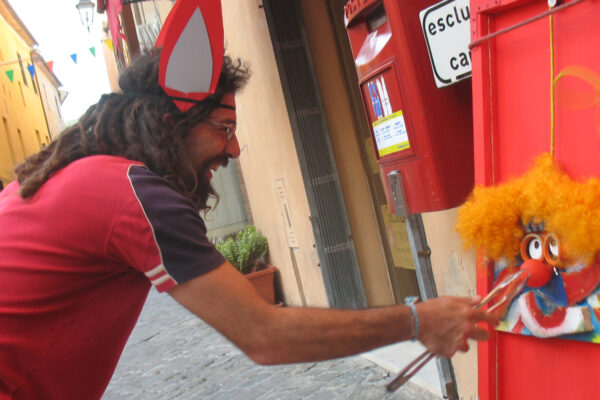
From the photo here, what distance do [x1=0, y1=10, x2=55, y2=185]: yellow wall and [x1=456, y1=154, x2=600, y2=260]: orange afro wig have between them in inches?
710

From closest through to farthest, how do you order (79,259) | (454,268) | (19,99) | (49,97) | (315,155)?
1. (79,259)
2. (454,268)
3. (315,155)
4. (19,99)
5. (49,97)

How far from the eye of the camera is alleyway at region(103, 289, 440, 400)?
423cm

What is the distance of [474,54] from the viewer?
1624 millimetres

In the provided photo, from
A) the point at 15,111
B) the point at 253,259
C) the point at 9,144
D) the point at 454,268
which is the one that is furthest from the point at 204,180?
the point at 15,111

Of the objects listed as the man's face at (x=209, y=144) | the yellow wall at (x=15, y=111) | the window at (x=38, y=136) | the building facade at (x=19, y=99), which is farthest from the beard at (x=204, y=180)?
the window at (x=38, y=136)

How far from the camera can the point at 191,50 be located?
2.14 metres

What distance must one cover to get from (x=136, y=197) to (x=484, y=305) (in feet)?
3.09

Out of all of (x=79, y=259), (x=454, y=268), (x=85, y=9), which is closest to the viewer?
(x=79, y=259)

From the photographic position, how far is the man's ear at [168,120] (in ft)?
6.29

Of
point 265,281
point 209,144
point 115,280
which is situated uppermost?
point 209,144

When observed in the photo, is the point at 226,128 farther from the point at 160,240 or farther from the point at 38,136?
the point at 38,136

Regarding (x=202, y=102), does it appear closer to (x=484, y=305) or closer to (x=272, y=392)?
(x=484, y=305)

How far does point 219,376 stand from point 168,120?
3.50m

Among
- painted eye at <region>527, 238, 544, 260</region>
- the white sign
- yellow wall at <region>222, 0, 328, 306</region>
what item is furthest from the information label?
yellow wall at <region>222, 0, 328, 306</region>
